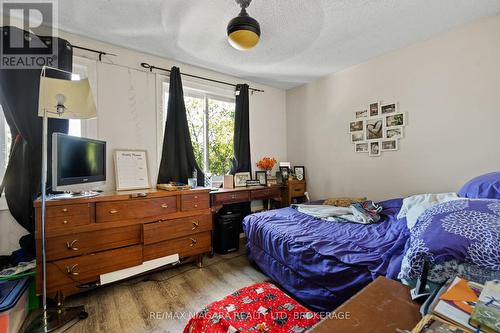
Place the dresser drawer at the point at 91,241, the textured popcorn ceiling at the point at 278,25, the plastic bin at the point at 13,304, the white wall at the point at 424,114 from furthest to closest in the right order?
the white wall at the point at 424,114 → the textured popcorn ceiling at the point at 278,25 → the dresser drawer at the point at 91,241 → the plastic bin at the point at 13,304

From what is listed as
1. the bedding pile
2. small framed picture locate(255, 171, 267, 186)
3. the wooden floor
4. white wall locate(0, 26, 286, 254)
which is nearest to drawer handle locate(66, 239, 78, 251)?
the wooden floor

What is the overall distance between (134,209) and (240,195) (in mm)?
1317

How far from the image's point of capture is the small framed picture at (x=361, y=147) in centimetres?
293

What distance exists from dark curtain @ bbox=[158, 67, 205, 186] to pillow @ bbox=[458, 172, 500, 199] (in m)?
2.78

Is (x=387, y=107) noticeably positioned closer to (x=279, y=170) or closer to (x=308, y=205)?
(x=308, y=205)

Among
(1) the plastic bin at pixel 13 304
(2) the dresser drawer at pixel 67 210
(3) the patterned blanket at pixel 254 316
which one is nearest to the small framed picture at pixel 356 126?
(3) the patterned blanket at pixel 254 316

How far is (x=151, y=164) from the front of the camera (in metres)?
2.68

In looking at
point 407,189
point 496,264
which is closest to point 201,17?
point 496,264

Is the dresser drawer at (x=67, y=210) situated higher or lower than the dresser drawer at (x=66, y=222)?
higher

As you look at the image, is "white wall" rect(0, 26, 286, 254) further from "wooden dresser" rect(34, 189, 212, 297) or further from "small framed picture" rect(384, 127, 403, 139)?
"small framed picture" rect(384, 127, 403, 139)

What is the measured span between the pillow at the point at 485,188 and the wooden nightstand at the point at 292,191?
6.43 feet

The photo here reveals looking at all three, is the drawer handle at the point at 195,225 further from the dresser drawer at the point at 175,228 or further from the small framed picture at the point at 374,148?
the small framed picture at the point at 374,148

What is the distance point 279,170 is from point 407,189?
1.82m

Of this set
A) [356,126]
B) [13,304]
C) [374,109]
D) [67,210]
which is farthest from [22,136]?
[374,109]
